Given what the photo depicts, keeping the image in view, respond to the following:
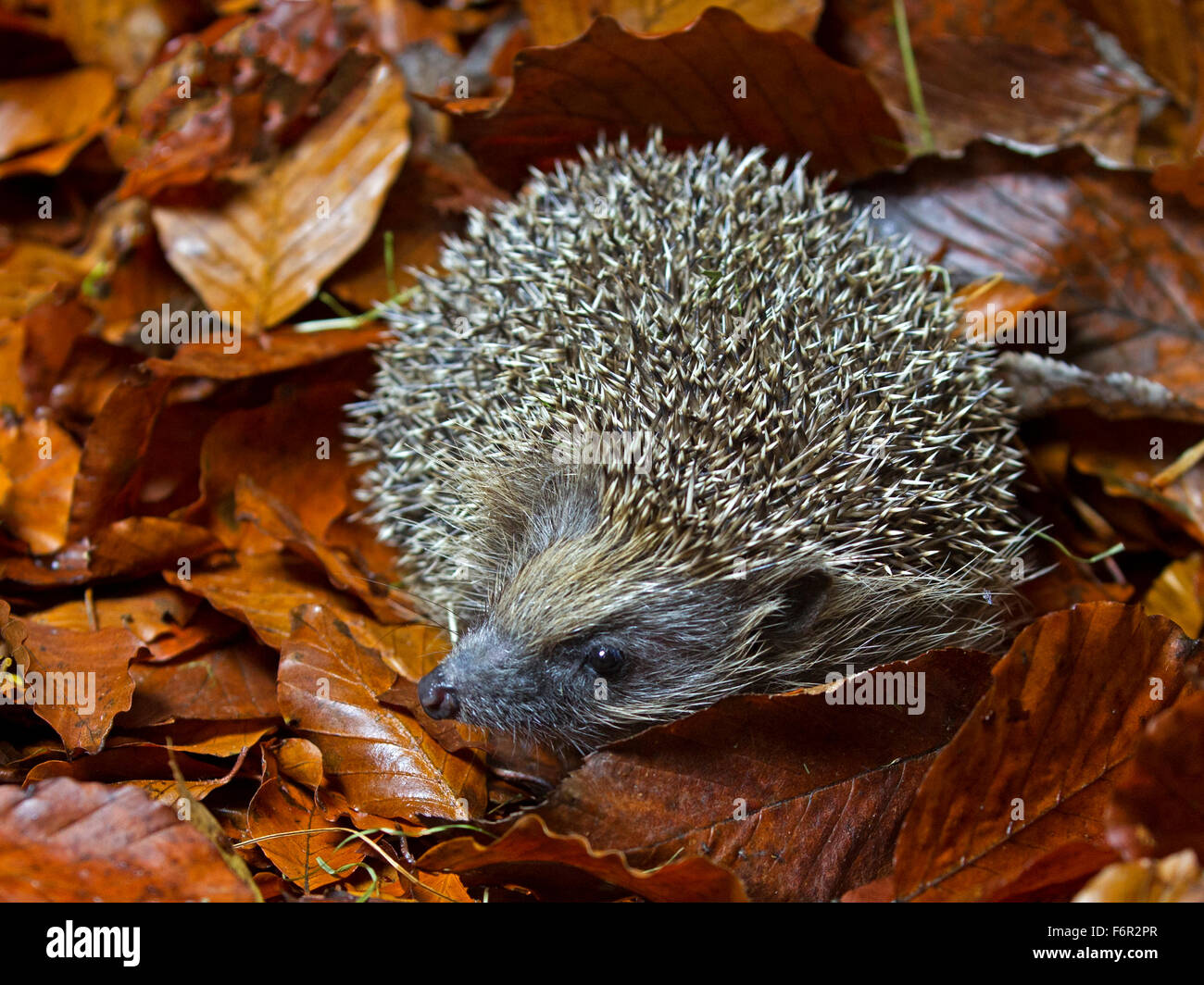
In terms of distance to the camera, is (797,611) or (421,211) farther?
(421,211)

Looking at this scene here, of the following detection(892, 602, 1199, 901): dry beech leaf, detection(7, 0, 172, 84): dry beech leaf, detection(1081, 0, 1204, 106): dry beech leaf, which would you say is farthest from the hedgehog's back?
detection(7, 0, 172, 84): dry beech leaf

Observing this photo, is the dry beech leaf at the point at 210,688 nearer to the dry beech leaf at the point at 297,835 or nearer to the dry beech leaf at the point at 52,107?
the dry beech leaf at the point at 297,835

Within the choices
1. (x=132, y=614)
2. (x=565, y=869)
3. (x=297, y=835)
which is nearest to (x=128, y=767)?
(x=297, y=835)

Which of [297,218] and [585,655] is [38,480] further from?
[585,655]

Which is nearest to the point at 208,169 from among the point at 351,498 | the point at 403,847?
the point at 351,498

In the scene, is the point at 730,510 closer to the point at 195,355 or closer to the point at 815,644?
the point at 815,644

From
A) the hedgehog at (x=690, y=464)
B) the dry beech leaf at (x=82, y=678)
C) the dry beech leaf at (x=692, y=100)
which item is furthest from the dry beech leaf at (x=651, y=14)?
the dry beech leaf at (x=82, y=678)
